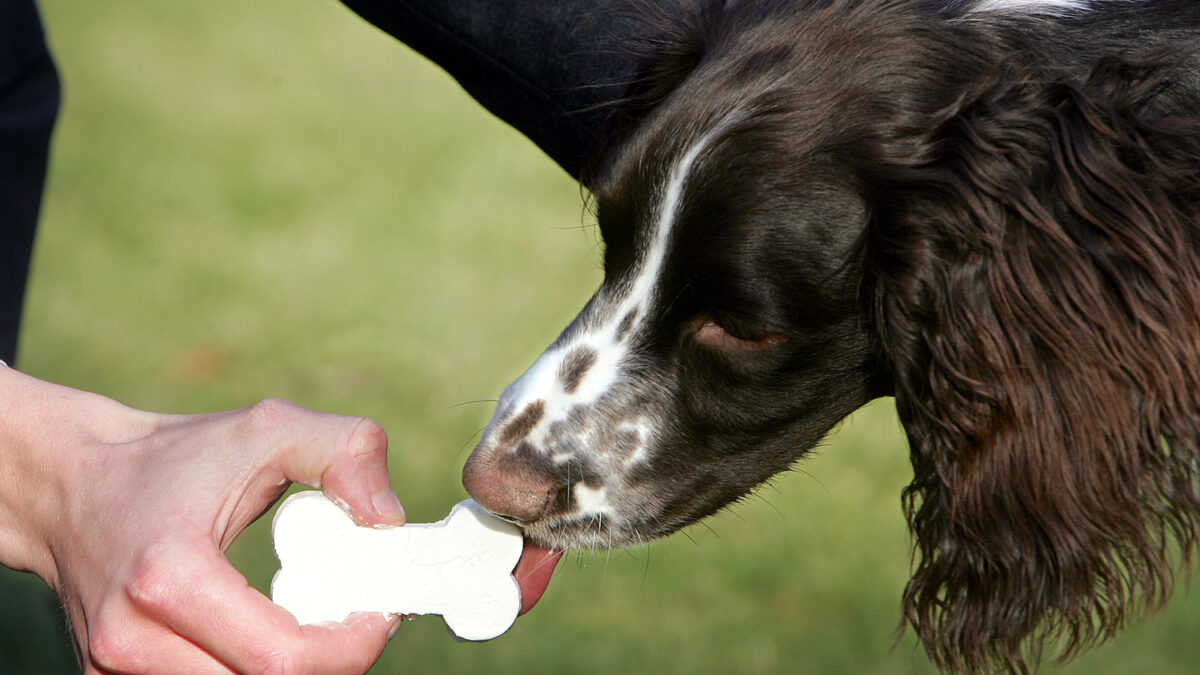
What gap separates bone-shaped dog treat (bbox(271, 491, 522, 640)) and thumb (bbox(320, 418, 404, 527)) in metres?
0.03

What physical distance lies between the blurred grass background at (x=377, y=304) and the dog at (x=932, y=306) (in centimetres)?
38

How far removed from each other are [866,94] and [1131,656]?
2.51 meters

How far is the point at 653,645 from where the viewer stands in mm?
3961

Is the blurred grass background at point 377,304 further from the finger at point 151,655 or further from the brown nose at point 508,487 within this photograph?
the finger at point 151,655

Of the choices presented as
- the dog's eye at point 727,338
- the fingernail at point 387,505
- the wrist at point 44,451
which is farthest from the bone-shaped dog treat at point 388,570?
the dog's eye at point 727,338

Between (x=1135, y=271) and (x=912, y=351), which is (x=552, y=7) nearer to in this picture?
(x=912, y=351)

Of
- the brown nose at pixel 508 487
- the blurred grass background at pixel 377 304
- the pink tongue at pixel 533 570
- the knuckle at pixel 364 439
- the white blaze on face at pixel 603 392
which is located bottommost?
the blurred grass background at pixel 377 304

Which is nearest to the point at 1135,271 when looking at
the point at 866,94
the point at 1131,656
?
the point at 866,94

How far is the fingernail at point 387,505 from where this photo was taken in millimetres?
1891

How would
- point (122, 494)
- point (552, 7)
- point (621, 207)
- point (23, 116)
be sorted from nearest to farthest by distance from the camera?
point (122, 494), point (621, 207), point (552, 7), point (23, 116)

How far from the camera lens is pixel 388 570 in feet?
6.28

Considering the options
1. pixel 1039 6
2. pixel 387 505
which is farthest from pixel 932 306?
pixel 387 505

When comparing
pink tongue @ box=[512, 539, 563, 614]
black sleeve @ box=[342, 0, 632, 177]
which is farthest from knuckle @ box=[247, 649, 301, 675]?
black sleeve @ box=[342, 0, 632, 177]

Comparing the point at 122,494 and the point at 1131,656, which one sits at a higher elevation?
the point at 122,494
